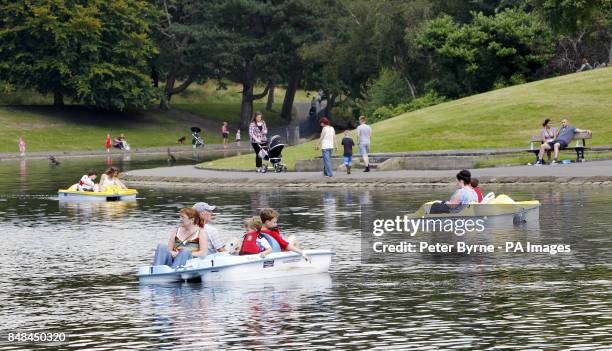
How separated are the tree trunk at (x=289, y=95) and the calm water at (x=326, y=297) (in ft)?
279

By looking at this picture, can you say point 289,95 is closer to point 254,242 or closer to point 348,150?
point 348,150

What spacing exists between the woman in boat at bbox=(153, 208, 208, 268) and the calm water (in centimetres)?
56

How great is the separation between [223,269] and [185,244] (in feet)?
3.23

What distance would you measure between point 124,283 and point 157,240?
241 inches

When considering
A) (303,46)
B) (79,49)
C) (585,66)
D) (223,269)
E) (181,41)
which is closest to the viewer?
(223,269)

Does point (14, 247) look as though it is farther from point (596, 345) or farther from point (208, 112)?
point (208, 112)

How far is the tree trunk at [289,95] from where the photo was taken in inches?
4515

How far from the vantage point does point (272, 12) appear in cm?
10612

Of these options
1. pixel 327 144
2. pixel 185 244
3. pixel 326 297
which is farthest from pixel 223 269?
pixel 327 144

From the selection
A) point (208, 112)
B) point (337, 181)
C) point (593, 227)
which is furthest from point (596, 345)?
point (208, 112)

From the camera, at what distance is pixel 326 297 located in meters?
18.6

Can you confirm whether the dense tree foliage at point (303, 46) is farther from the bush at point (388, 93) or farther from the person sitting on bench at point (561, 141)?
the person sitting on bench at point (561, 141)

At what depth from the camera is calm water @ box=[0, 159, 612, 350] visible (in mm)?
15453

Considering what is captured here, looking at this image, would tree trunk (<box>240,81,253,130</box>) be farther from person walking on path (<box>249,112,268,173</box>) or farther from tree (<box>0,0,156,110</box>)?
person walking on path (<box>249,112,268,173</box>)
